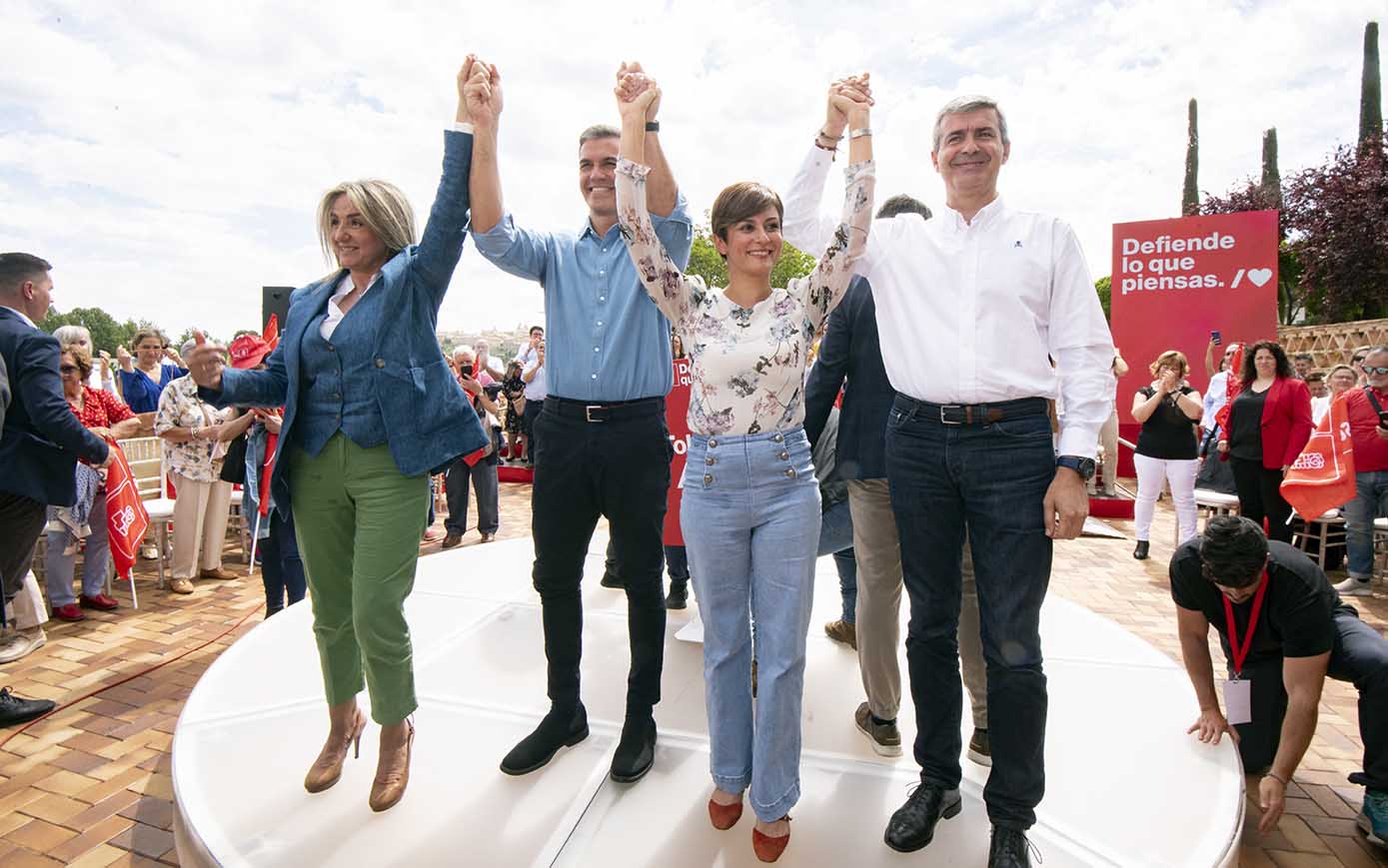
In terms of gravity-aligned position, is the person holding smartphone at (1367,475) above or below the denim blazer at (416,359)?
below

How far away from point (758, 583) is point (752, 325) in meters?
0.67

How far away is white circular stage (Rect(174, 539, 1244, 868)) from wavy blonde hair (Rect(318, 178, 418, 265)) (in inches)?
62.7

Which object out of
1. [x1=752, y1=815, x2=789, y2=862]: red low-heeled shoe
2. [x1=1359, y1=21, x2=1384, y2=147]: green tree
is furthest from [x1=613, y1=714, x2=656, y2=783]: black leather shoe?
[x1=1359, y1=21, x2=1384, y2=147]: green tree

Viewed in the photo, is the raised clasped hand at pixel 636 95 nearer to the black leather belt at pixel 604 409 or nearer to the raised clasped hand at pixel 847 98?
the raised clasped hand at pixel 847 98

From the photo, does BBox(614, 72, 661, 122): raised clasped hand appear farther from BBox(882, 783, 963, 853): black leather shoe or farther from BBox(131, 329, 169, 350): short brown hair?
BBox(131, 329, 169, 350): short brown hair

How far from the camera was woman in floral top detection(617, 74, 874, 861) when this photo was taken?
1.84 metres

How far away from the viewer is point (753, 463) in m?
1.84

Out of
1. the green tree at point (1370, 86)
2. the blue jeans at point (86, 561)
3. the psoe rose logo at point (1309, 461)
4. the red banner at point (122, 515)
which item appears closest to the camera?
the red banner at point (122, 515)

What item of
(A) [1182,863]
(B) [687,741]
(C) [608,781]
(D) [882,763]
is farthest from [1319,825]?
(C) [608,781]

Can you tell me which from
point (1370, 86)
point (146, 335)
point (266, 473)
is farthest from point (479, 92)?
point (1370, 86)

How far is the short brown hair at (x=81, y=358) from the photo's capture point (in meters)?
4.62

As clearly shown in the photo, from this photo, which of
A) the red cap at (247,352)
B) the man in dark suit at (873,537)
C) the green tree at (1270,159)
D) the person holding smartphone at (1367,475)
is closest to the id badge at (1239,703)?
the man in dark suit at (873,537)

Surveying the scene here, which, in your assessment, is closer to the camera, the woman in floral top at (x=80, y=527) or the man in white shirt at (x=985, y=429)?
the man in white shirt at (x=985, y=429)

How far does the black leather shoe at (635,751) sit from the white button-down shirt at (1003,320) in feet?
4.23
